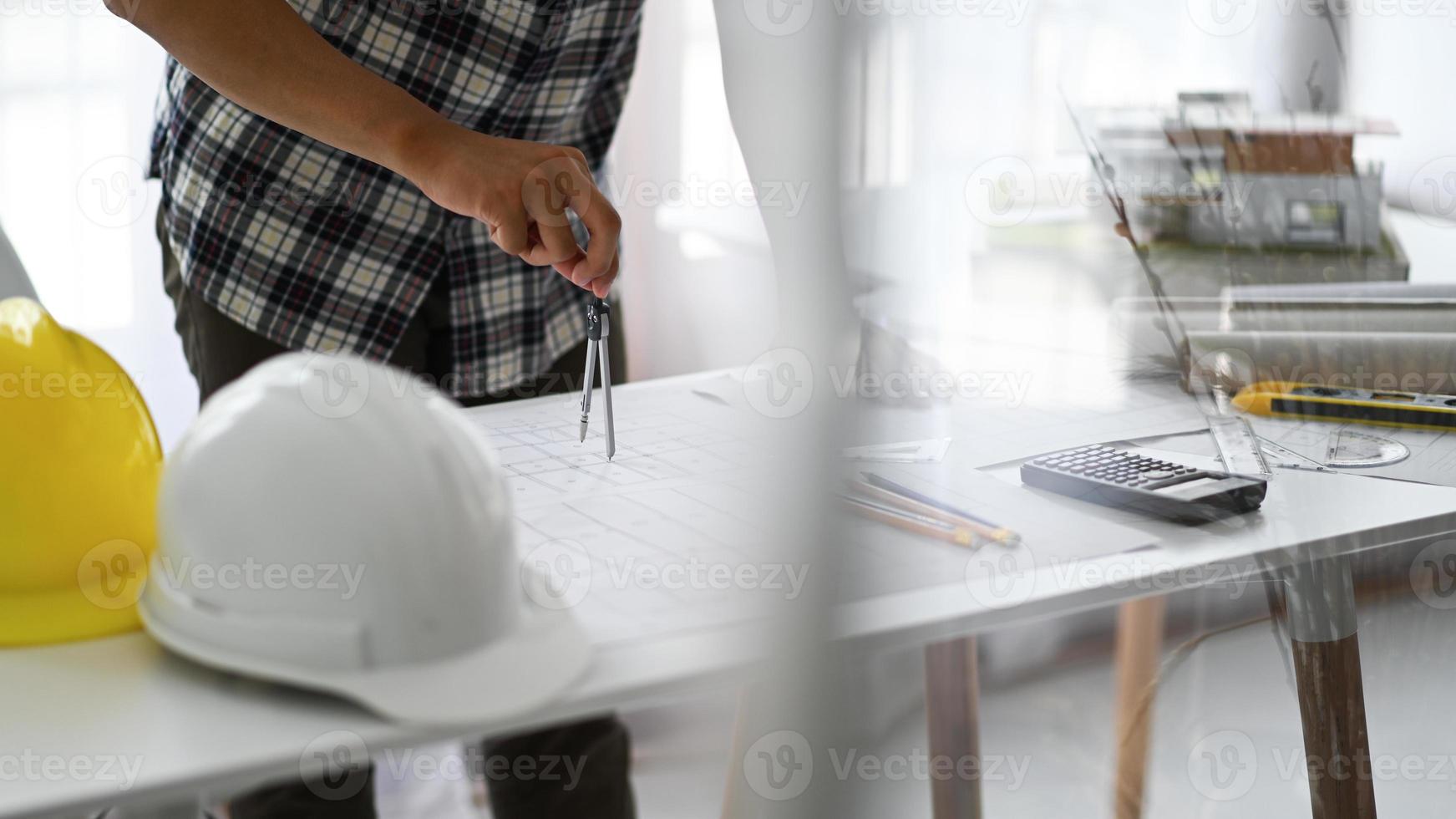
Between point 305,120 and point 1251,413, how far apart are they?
63cm

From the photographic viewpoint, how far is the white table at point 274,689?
40cm

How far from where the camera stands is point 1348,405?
730mm

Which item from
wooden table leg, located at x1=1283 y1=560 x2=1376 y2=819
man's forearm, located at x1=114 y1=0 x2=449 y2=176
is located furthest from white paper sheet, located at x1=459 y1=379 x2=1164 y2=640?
→ man's forearm, located at x1=114 y1=0 x2=449 y2=176

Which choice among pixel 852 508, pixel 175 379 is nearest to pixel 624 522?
pixel 852 508

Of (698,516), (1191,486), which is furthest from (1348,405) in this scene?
(698,516)

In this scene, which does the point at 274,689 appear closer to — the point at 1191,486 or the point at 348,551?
the point at 348,551

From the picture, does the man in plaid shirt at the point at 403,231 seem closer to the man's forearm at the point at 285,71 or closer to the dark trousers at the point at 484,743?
the dark trousers at the point at 484,743

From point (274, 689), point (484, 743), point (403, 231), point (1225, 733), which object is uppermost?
point (403, 231)

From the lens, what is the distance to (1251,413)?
702mm

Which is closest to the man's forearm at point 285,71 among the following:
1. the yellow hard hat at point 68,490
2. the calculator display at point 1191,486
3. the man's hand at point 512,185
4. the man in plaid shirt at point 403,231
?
the man's hand at point 512,185

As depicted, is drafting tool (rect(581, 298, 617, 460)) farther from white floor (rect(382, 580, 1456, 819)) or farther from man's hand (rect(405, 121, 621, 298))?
white floor (rect(382, 580, 1456, 819))

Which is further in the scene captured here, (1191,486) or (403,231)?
(403,231)

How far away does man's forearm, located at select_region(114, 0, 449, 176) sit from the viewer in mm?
726

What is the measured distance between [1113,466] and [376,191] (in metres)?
0.69
